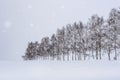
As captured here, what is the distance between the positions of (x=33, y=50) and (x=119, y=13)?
215ft

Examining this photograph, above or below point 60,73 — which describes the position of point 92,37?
above

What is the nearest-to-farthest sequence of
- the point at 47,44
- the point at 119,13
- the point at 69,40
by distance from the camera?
1. the point at 119,13
2. the point at 69,40
3. the point at 47,44

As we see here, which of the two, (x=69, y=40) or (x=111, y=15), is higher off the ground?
(x=111, y=15)

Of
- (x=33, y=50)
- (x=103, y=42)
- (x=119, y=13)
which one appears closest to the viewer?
(x=119, y=13)

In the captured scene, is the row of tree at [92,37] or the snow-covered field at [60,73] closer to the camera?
the snow-covered field at [60,73]

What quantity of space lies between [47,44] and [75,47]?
99.2 feet

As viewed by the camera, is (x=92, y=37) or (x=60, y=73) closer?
(x=60, y=73)

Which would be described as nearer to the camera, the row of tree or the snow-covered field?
the snow-covered field

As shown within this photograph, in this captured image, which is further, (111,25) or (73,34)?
(73,34)

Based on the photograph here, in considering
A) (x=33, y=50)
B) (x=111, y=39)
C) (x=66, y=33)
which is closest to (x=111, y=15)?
(x=111, y=39)

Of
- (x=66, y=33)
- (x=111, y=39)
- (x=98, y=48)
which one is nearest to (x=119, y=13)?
(x=111, y=39)

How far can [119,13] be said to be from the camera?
44656 millimetres

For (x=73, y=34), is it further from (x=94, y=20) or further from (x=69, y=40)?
(x=94, y=20)

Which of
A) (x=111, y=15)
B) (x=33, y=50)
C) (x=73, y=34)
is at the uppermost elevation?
(x=111, y=15)
